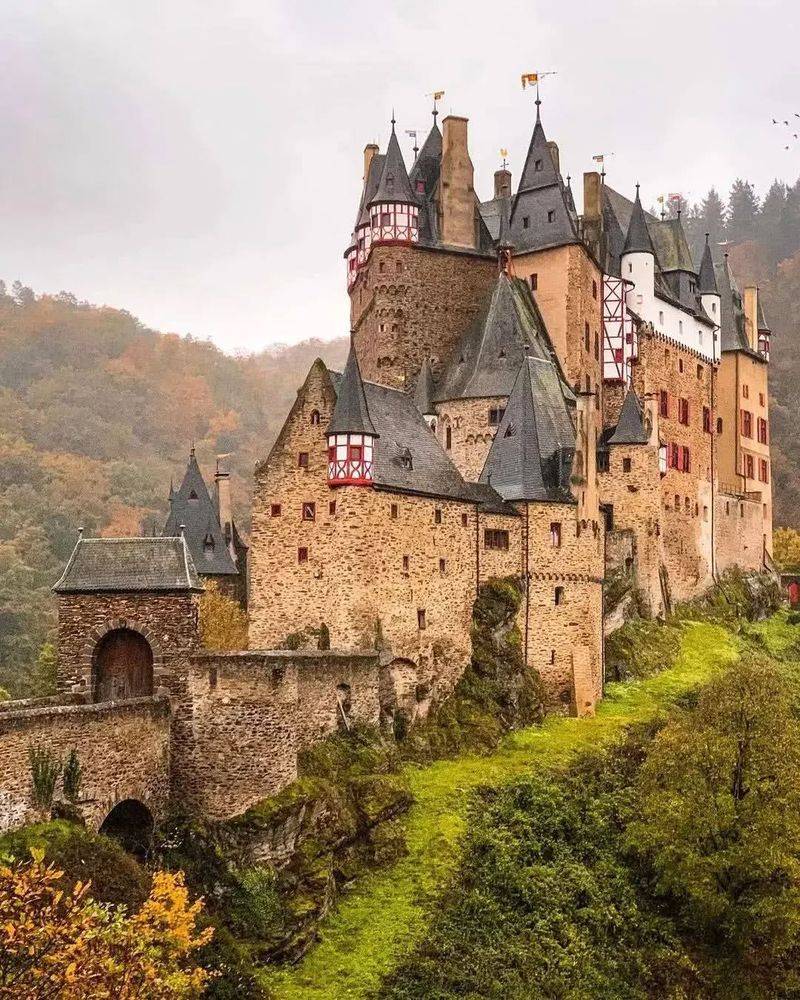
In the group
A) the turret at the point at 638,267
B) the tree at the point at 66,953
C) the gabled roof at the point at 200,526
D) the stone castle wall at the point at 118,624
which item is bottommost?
the tree at the point at 66,953

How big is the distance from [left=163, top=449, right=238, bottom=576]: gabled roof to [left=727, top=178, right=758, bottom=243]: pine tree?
9201cm

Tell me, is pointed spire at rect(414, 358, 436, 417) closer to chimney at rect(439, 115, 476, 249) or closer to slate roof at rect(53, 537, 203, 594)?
chimney at rect(439, 115, 476, 249)

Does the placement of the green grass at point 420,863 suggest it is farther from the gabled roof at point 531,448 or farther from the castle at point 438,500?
the gabled roof at point 531,448

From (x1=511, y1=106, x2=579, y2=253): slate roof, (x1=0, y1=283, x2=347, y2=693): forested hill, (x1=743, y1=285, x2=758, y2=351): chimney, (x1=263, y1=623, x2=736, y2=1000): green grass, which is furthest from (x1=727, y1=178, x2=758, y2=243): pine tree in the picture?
(x1=263, y1=623, x2=736, y2=1000): green grass

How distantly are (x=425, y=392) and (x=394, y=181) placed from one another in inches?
360

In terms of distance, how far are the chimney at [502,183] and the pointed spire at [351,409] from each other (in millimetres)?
26235

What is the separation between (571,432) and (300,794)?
1984cm

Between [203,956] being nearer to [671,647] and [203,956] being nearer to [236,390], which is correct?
[671,647]

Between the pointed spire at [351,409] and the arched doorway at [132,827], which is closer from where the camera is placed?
the arched doorway at [132,827]

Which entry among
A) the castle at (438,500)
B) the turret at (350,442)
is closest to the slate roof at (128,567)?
the castle at (438,500)

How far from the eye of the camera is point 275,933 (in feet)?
93.8

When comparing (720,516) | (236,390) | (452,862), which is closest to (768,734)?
(452,862)

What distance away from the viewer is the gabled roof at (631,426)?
168ft

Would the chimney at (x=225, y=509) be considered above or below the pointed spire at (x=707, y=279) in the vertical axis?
below
